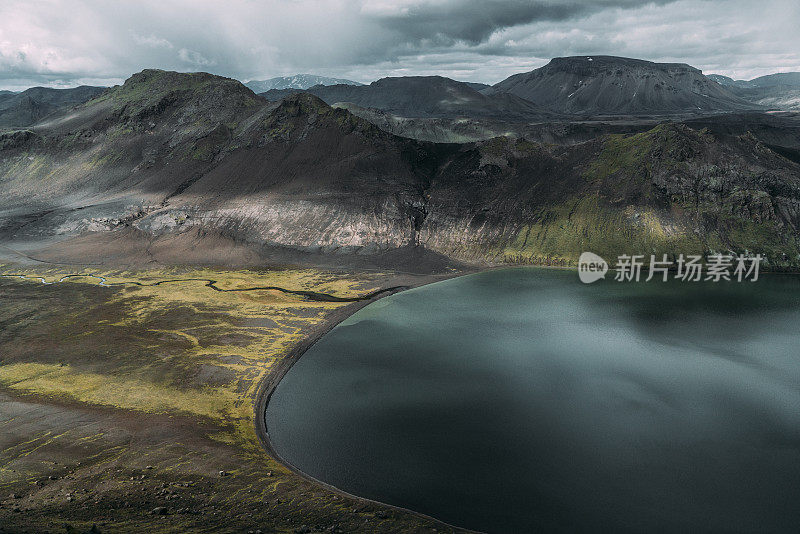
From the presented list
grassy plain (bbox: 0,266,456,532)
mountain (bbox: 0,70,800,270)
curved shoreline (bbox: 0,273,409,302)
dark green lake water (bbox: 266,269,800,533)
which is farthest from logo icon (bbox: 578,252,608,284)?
grassy plain (bbox: 0,266,456,532)

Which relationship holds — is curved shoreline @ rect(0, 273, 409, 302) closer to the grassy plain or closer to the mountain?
the grassy plain

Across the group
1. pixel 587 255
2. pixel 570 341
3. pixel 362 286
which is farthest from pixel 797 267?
pixel 362 286

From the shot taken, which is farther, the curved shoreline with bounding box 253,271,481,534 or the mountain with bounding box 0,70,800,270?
the mountain with bounding box 0,70,800,270

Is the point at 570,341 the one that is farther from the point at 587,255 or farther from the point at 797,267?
the point at 797,267

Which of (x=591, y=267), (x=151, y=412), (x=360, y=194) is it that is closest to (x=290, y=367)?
(x=151, y=412)

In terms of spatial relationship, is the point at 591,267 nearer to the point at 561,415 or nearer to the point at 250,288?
the point at 561,415

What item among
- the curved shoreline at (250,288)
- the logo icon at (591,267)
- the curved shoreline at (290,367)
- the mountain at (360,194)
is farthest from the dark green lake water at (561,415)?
the mountain at (360,194)
